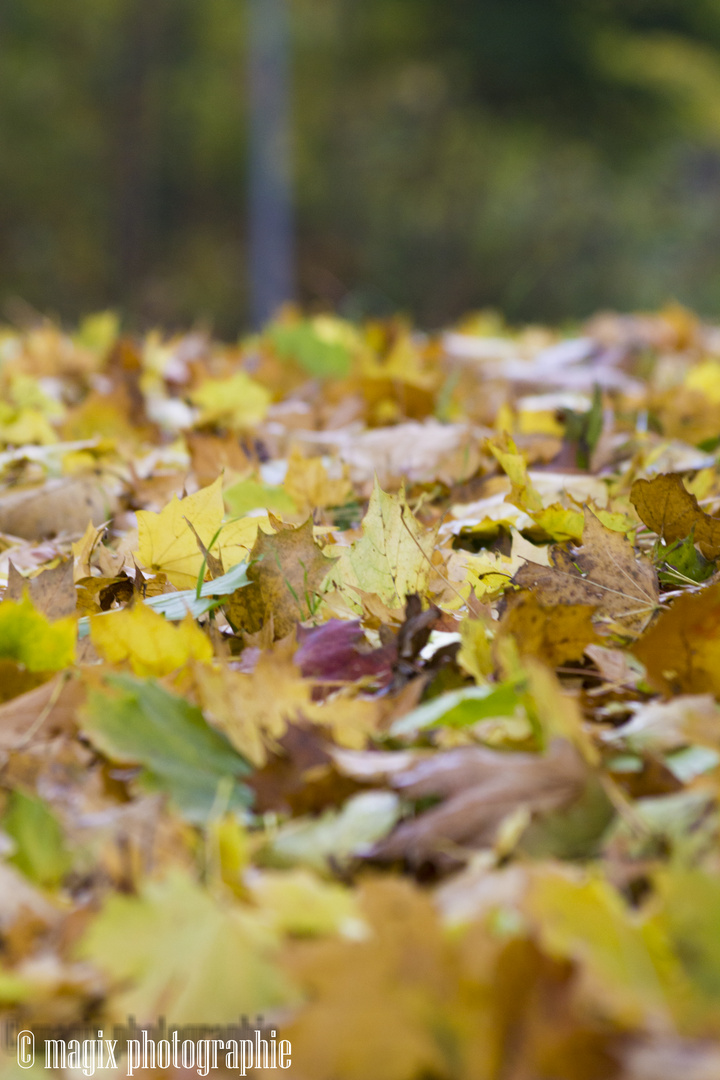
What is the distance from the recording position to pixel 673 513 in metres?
1.13

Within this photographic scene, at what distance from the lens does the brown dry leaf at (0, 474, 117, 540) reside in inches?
56.9

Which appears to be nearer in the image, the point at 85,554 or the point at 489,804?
the point at 489,804

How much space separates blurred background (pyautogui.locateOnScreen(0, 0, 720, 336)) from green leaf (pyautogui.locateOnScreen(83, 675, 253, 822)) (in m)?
15.1

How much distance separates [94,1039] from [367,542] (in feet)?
1.81

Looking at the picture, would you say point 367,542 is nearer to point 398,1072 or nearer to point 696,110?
point 398,1072

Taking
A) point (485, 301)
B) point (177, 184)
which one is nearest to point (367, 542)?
point (485, 301)

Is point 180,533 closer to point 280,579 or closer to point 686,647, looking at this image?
point 280,579

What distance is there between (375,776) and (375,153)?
17.6 m

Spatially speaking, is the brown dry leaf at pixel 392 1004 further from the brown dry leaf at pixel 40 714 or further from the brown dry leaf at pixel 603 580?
the brown dry leaf at pixel 603 580

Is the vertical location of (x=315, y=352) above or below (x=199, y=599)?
above

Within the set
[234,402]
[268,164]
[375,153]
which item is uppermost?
[375,153]

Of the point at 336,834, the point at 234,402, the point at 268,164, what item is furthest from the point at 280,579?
the point at 268,164

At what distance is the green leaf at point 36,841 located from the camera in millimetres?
667

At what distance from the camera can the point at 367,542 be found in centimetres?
103
